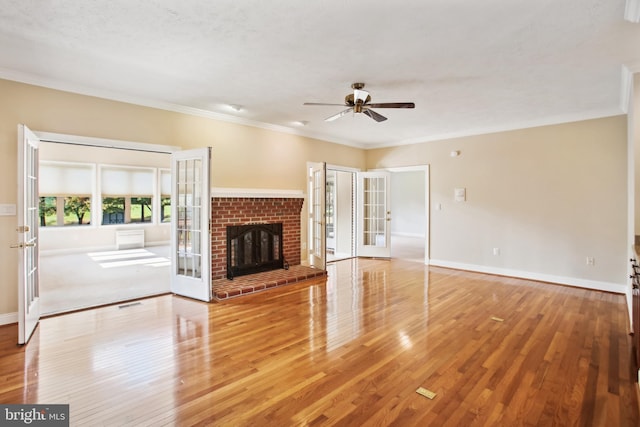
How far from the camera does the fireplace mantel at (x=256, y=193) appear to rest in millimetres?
5016

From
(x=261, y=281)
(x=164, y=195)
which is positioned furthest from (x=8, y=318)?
(x=164, y=195)

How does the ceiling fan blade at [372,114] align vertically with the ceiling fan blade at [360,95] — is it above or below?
below

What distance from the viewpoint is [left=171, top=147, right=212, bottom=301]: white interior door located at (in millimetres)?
4391

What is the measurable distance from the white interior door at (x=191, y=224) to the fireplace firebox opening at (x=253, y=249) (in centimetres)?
73

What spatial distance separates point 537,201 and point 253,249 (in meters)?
4.88

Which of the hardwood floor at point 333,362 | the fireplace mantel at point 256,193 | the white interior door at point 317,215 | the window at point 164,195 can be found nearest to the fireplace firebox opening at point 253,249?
the fireplace mantel at point 256,193

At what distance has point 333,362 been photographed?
8.96ft

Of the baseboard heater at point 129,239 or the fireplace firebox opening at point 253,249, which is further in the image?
the baseboard heater at point 129,239

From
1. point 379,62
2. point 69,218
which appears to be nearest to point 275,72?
point 379,62

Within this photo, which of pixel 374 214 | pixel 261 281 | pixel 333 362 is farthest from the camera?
pixel 374 214

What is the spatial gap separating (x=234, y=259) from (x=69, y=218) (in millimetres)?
5991

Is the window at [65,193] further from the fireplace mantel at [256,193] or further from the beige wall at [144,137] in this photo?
the fireplace mantel at [256,193]

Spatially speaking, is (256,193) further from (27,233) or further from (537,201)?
(537,201)

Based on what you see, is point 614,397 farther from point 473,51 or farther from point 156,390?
point 156,390
